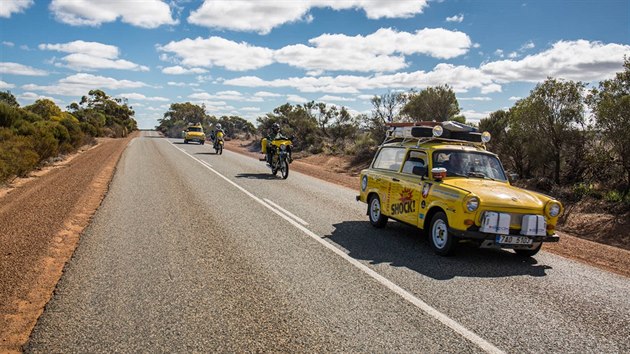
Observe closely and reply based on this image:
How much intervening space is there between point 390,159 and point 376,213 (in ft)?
3.72

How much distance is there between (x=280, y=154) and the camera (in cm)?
1748

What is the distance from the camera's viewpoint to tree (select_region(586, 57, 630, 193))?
453 inches

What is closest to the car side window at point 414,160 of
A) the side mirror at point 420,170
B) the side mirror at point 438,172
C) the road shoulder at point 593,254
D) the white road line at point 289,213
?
the side mirror at point 420,170

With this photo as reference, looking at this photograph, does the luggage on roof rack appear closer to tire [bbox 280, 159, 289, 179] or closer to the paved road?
the paved road

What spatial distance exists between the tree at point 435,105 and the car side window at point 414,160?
1567 cm

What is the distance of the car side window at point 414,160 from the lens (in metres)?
7.76

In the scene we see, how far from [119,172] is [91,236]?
10939 mm

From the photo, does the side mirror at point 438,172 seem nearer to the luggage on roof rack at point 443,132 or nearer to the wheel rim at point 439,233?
the wheel rim at point 439,233

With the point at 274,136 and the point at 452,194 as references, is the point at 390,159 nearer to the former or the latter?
the point at 452,194

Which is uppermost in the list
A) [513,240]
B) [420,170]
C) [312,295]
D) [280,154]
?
[420,170]

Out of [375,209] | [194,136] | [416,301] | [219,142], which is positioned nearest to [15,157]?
[375,209]

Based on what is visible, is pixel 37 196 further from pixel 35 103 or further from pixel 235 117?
pixel 235 117

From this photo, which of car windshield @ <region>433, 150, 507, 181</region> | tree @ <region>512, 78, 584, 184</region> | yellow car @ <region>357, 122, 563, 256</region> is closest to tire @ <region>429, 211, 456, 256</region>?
yellow car @ <region>357, 122, 563, 256</region>

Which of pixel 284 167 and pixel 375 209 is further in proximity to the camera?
pixel 284 167
